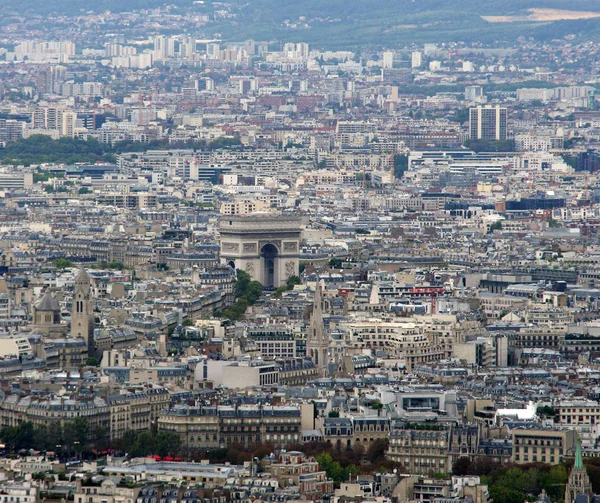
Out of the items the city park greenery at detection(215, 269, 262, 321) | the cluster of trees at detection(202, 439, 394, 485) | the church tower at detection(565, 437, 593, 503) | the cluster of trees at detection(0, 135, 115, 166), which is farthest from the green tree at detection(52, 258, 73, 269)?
the cluster of trees at detection(0, 135, 115, 166)

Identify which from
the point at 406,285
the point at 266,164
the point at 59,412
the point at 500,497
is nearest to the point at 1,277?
the point at 406,285

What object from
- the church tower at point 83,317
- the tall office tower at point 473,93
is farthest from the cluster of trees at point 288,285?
the tall office tower at point 473,93

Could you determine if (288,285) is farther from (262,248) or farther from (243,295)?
(262,248)

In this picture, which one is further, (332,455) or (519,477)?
(332,455)

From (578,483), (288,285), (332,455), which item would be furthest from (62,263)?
(578,483)

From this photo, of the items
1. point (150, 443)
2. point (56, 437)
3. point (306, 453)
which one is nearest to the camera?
point (306, 453)

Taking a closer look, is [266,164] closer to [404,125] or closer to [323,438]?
[404,125]

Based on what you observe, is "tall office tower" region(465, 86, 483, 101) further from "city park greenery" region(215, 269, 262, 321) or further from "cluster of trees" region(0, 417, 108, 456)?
"cluster of trees" region(0, 417, 108, 456)
